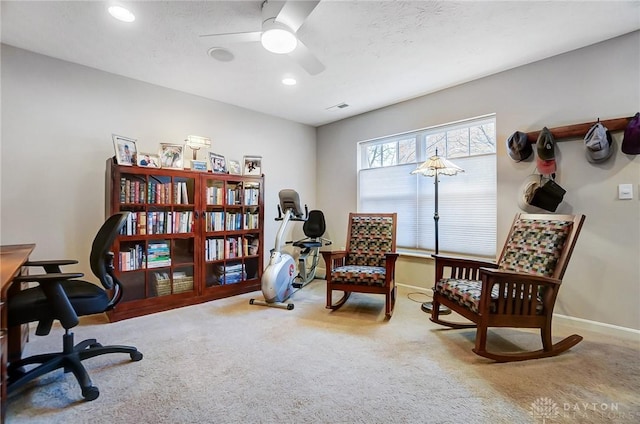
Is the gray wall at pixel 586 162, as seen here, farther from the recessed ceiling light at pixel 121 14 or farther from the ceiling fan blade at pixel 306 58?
the recessed ceiling light at pixel 121 14

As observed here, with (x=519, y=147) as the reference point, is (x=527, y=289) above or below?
below

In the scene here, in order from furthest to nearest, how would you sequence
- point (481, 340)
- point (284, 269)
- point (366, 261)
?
1. point (366, 261)
2. point (284, 269)
3. point (481, 340)

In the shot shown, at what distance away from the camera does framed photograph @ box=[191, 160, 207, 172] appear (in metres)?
3.24

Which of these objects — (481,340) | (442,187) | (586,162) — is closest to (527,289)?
(481,340)

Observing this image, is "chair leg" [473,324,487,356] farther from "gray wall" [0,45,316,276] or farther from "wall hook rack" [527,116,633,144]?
"gray wall" [0,45,316,276]

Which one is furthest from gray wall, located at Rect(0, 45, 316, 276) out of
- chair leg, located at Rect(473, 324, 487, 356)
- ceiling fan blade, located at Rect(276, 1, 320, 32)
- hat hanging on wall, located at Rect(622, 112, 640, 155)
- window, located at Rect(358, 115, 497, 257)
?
hat hanging on wall, located at Rect(622, 112, 640, 155)

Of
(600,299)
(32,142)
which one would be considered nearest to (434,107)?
(600,299)

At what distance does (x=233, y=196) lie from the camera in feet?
11.7

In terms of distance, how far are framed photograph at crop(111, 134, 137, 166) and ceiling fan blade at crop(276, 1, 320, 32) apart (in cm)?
198

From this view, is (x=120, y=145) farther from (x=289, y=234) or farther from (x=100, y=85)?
(x=289, y=234)

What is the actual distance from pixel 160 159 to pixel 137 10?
54.7 inches

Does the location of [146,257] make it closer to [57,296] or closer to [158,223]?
[158,223]

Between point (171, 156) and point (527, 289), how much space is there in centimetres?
348

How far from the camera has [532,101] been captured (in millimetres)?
2785
